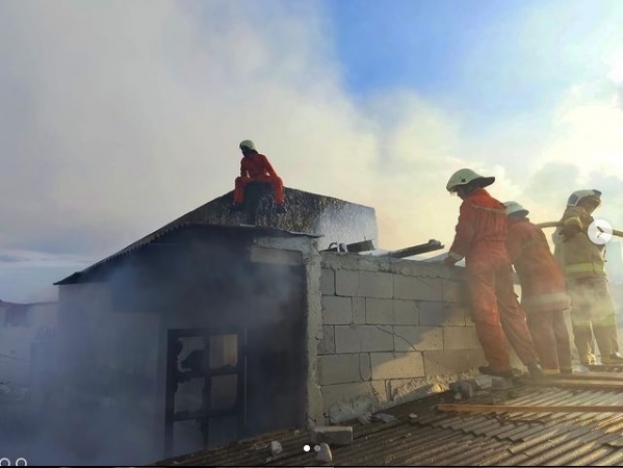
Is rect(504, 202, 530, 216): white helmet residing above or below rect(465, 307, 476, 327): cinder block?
above

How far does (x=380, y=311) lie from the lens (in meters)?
5.34

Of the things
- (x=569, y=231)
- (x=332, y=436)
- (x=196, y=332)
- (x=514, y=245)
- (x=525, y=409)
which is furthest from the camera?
(x=569, y=231)

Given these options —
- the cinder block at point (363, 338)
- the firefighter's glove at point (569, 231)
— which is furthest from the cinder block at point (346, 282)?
the firefighter's glove at point (569, 231)

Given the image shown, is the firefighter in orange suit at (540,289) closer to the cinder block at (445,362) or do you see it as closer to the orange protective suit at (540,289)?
the orange protective suit at (540,289)

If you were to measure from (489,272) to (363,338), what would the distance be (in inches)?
78.5

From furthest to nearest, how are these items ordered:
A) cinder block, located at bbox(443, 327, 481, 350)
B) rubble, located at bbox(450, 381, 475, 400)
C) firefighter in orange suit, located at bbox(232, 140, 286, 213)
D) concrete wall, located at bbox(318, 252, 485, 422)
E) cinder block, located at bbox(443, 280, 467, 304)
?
firefighter in orange suit, located at bbox(232, 140, 286, 213) < cinder block, located at bbox(443, 280, 467, 304) < cinder block, located at bbox(443, 327, 481, 350) < rubble, located at bbox(450, 381, 475, 400) < concrete wall, located at bbox(318, 252, 485, 422)

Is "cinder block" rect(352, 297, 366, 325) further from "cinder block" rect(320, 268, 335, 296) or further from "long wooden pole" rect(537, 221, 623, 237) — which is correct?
"long wooden pole" rect(537, 221, 623, 237)

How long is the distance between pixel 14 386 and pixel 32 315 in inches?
72.1

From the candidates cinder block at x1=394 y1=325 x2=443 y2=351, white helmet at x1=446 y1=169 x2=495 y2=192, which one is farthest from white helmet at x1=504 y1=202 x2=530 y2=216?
cinder block at x1=394 y1=325 x2=443 y2=351

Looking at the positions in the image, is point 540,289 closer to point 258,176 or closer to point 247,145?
point 258,176

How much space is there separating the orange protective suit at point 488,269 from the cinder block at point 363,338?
1332mm

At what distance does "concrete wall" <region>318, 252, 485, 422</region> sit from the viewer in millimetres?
4824

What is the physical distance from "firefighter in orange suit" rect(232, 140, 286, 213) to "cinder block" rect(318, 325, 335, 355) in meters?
3.51

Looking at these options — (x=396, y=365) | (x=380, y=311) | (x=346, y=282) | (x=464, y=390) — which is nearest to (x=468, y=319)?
(x=464, y=390)
